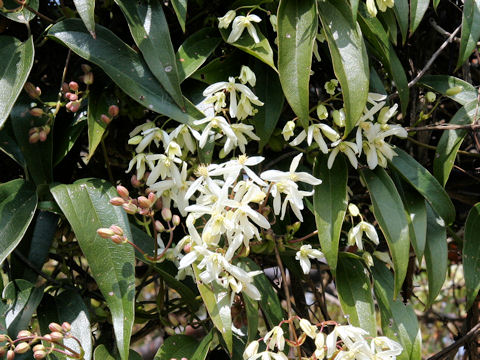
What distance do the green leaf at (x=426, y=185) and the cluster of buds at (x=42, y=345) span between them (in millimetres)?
555

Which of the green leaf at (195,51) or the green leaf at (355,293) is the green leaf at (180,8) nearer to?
the green leaf at (195,51)

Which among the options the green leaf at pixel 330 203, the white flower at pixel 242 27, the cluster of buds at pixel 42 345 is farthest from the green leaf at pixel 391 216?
the cluster of buds at pixel 42 345

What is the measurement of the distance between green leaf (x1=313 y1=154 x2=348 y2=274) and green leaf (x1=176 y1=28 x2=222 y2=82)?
24 cm

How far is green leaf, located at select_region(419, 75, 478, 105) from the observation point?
3.30 feet

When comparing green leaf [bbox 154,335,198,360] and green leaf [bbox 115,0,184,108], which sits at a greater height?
green leaf [bbox 115,0,184,108]

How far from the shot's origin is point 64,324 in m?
0.80

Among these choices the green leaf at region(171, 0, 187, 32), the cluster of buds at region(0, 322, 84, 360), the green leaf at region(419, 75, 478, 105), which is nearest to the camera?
the cluster of buds at region(0, 322, 84, 360)

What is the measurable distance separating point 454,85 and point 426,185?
210mm

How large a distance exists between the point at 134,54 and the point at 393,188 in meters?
0.44

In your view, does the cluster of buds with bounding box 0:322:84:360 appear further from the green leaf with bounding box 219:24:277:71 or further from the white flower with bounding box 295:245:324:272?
the green leaf with bounding box 219:24:277:71

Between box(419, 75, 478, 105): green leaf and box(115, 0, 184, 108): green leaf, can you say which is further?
box(419, 75, 478, 105): green leaf

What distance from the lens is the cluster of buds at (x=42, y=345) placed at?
755 mm

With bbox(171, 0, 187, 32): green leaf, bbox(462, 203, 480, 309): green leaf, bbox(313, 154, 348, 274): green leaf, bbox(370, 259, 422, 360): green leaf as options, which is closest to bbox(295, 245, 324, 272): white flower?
bbox(313, 154, 348, 274): green leaf

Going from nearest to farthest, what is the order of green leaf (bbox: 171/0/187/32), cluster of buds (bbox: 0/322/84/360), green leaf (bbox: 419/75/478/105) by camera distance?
1. cluster of buds (bbox: 0/322/84/360)
2. green leaf (bbox: 171/0/187/32)
3. green leaf (bbox: 419/75/478/105)
